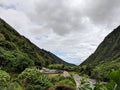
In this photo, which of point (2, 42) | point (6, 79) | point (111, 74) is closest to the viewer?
point (111, 74)

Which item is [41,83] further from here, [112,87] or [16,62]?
[112,87]

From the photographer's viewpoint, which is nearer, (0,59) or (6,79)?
(6,79)

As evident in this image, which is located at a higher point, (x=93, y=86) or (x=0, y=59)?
(x=0, y=59)

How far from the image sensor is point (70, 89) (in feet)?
135

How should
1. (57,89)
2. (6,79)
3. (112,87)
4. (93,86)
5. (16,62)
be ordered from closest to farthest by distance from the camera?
(112,87) → (93,86) → (57,89) → (6,79) → (16,62)

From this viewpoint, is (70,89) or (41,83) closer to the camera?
(70,89)

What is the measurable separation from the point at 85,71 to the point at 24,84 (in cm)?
7904

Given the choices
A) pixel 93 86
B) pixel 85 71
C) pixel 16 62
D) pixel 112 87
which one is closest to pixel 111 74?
pixel 112 87

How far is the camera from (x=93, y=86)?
42.6ft

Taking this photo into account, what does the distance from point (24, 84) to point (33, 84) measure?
4.79 ft

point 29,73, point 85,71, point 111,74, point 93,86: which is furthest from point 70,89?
point 85,71

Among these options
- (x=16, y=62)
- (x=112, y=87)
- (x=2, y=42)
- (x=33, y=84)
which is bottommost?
(x=112, y=87)

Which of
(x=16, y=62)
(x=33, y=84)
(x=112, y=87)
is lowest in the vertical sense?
(x=112, y=87)

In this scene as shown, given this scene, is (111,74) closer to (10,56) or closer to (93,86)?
(93,86)
